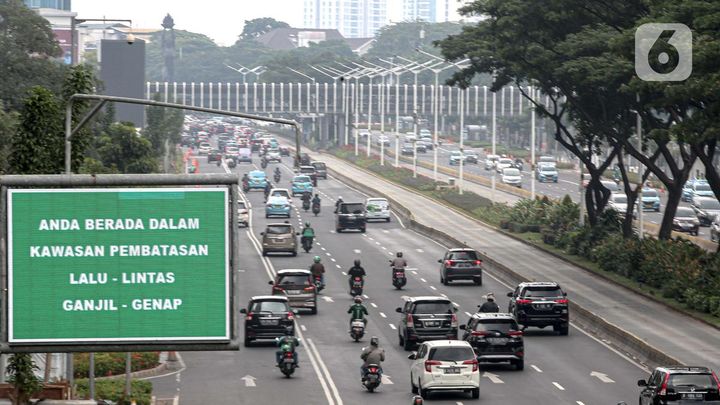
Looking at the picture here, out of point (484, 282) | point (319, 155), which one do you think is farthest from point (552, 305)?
point (319, 155)

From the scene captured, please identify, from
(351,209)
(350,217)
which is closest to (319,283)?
(350,217)

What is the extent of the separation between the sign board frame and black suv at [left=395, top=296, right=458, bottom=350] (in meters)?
23.1

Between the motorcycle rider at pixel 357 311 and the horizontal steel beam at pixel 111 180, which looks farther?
the motorcycle rider at pixel 357 311

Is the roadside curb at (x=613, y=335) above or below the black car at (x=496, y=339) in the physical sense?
below

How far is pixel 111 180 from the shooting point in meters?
29.0

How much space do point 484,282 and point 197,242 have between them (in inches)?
1787

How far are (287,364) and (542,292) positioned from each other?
1182 cm

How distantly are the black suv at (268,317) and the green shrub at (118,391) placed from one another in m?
8.98

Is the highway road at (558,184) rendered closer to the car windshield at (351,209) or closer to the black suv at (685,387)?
the car windshield at (351,209)

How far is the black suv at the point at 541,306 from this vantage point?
55469 mm

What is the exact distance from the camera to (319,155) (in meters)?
194

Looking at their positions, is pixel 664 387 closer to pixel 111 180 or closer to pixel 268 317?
pixel 111 180

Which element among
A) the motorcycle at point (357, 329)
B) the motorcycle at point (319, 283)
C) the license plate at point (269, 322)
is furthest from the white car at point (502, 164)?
the license plate at point (269, 322)

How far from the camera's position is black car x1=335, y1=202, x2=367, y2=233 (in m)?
97.7
